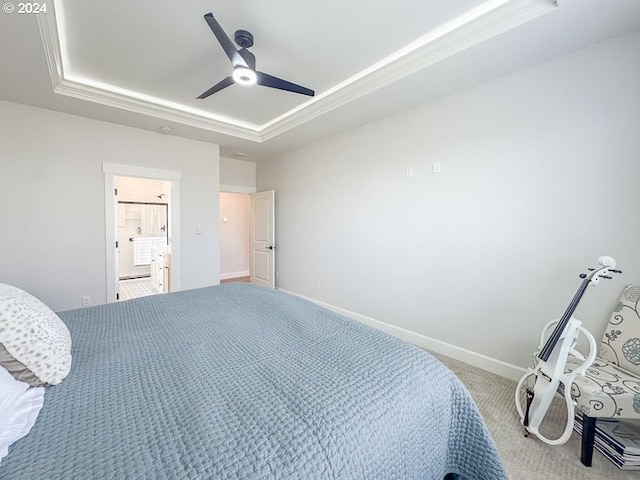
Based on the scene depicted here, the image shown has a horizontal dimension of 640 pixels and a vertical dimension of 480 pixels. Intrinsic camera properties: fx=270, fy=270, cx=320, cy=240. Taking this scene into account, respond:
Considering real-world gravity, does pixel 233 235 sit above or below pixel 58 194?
below

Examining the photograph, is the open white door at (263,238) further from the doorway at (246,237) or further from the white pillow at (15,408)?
the white pillow at (15,408)

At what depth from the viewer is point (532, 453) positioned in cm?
158

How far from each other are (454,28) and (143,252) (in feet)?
22.0

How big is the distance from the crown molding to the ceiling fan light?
114cm

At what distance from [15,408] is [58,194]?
325cm

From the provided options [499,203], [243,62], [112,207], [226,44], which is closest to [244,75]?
[243,62]

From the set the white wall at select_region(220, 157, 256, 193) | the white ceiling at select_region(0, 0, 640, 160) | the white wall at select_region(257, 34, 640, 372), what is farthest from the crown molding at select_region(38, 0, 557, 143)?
the white wall at select_region(220, 157, 256, 193)

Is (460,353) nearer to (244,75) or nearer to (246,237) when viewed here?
(244,75)

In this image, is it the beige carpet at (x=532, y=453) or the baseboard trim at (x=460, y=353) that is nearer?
the beige carpet at (x=532, y=453)

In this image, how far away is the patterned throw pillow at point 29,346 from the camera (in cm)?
89

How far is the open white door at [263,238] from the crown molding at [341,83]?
1.28 m

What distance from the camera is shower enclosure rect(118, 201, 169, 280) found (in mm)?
5934

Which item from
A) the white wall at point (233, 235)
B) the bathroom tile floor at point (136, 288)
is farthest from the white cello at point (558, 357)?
the white wall at point (233, 235)

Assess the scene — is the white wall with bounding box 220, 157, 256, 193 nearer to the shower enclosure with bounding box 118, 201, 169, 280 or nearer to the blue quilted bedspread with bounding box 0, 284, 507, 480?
the shower enclosure with bounding box 118, 201, 169, 280
